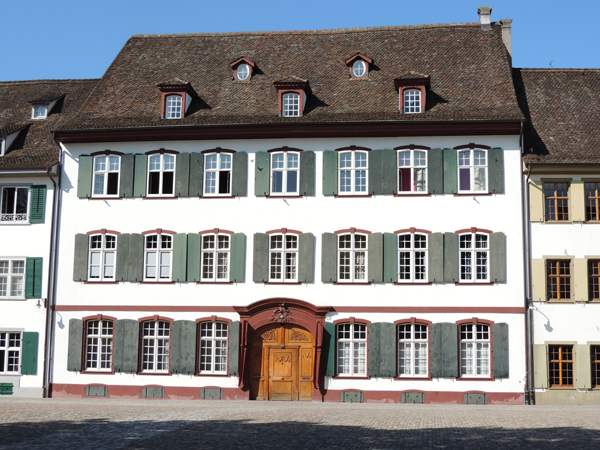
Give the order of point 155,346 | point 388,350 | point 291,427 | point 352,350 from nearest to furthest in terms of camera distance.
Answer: point 291,427 → point 388,350 → point 352,350 → point 155,346

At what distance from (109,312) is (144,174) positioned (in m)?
4.80

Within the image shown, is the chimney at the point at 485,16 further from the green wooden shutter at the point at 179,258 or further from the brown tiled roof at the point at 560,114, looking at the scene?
the green wooden shutter at the point at 179,258

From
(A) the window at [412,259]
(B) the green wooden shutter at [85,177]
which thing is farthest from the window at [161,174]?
(A) the window at [412,259]

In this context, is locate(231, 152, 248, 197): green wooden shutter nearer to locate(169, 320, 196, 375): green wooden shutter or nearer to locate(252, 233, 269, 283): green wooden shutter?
locate(252, 233, 269, 283): green wooden shutter

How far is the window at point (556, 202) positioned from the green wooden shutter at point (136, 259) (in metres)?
13.4

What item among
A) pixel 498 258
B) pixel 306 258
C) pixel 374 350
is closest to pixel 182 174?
pixel 306 258

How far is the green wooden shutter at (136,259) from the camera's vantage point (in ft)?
83.6

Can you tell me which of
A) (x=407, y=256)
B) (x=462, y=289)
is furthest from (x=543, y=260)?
(x=407, y=256)

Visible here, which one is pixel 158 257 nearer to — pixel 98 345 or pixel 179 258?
pixel 179 258

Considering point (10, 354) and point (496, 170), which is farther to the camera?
point (10, 354)

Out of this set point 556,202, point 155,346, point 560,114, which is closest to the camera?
point 556,202

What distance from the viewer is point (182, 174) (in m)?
25.8

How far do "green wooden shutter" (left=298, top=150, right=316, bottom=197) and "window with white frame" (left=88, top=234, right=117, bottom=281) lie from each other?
6.68 metres

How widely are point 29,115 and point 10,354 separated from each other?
9800 millimetres
